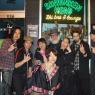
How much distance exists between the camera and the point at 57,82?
19.5 ft

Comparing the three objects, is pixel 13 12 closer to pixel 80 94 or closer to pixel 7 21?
pixel 7 21

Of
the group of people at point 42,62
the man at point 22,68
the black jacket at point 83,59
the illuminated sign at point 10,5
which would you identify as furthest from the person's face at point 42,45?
the illuminated sign at point 10,5

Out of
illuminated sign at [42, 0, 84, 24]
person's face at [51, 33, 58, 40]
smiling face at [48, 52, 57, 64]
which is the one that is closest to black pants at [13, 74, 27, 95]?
person's face at [51, 33, 58, 40]

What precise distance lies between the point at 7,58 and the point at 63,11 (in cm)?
233

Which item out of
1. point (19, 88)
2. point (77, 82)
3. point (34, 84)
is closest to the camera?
point (34, 84)

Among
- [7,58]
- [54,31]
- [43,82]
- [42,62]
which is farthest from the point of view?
[54,31]

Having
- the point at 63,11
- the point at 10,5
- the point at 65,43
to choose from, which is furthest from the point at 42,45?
the point at 10,5

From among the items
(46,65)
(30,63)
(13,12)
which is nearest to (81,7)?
(13,12)

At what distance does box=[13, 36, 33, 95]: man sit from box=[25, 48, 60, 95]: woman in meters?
1.18

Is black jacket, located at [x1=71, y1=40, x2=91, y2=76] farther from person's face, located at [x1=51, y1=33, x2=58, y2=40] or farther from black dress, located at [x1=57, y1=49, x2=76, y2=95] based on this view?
person's face, located at [x1=51, y1=33, x2=58, y2=40]

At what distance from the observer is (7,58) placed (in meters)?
6.89

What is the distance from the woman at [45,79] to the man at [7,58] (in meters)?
1.06

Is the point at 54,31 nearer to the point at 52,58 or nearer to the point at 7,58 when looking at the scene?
the point at 7,58

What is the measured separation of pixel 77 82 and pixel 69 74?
390 mm
